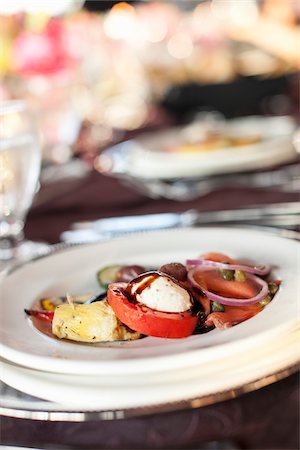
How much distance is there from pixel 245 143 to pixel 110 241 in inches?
23.8

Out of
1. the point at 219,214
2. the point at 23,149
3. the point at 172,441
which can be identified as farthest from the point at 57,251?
the point at 172,441

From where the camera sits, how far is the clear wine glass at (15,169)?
85 centimetres

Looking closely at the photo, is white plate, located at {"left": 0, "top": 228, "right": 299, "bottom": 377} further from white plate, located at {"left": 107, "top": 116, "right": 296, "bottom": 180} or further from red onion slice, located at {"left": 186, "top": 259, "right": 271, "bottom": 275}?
white plate, located at {"left": 107, "top": 116, "right": 296, "bottom": 180}

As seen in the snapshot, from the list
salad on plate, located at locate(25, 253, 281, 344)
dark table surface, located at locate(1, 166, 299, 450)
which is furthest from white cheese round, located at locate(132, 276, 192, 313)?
dark table surface, located at locate(1, 166, 299, 450)

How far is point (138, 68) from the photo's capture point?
9.93 ft

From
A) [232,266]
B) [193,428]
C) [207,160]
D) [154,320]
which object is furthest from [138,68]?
[193,428]

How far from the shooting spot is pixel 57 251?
30.2 inches

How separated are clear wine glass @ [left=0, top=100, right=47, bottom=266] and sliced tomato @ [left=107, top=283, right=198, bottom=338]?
0.33m

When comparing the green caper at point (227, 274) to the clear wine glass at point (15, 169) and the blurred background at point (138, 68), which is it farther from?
the blurred background at point (138, 68)

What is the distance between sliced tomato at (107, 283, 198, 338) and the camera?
1.68 feet

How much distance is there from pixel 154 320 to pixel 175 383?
80 millimetres

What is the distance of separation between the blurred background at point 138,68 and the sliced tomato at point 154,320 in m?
1.00

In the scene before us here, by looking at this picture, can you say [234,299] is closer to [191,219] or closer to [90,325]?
[90,325]

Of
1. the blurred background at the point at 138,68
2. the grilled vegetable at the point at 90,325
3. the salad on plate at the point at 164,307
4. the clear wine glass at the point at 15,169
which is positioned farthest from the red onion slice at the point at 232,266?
the blurred background at the point at 138,68
